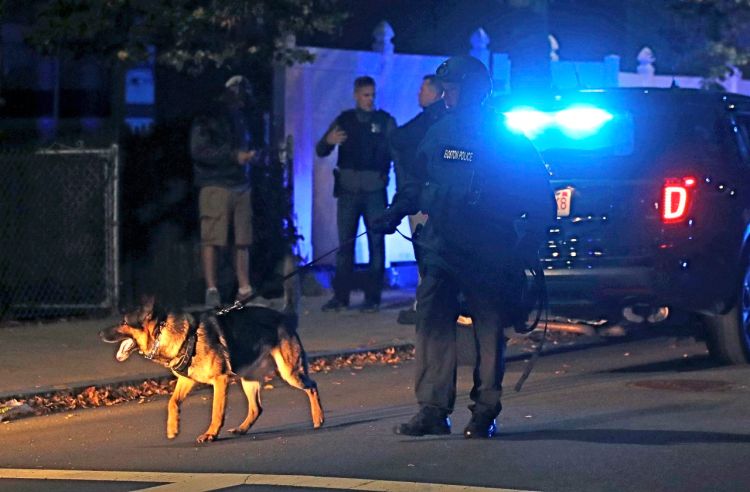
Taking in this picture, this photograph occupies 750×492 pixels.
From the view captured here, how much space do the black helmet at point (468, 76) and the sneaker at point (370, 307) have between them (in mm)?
6051

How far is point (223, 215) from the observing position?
13.2 metres

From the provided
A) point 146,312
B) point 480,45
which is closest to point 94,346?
point 146,312

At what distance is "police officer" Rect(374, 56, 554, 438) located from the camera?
768cm

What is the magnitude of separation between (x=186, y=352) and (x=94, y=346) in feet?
12.7

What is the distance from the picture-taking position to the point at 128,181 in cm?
1394

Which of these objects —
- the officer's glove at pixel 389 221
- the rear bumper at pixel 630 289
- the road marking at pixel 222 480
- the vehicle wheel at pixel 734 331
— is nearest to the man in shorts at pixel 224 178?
the rear bumper at pixel 630 289

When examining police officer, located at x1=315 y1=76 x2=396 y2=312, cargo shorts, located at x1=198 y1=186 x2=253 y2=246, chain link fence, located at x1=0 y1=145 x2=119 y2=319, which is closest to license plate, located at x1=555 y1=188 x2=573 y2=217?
police officer, located at x1=315 y1=76 x2=396 y2=312

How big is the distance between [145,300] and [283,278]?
2.72 ft

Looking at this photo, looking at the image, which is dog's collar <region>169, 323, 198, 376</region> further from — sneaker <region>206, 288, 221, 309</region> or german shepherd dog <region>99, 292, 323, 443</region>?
sneaker <region>206, 288, 221, 309</region>

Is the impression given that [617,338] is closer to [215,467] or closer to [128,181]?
[128,181]

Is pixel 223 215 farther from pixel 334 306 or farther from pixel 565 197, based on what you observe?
pixel 565 197

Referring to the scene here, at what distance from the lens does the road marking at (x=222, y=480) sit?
6641 millimetres

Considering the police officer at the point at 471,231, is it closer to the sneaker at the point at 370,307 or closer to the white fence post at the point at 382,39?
the sneaker at the point at 370,307

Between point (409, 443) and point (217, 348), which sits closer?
point (409, 443)
